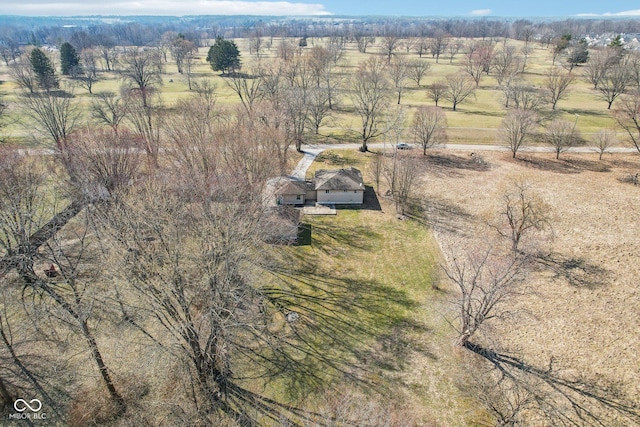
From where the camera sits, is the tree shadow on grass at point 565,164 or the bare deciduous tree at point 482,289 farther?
the tree shadow on grass at point 565,164

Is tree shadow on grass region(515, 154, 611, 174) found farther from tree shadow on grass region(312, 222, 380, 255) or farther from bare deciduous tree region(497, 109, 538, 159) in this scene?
tree shadow on grass region(312, 222, 380, 255)

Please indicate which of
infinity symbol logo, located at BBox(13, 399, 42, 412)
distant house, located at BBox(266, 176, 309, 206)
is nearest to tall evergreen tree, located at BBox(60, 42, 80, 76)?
distant house, located at BBox(266, 176, 309, 206)

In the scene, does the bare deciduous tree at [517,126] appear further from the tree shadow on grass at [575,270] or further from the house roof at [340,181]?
the house roof at [340,181]

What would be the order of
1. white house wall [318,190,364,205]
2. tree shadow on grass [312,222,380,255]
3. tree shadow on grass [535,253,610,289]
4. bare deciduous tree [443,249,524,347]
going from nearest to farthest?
bare deciduous tree [443,249,524,347] → tree shadow on grass [535,253,610,289] → tree shadow on grass [312,222,380,255] → white house wall [318,190,364,205]

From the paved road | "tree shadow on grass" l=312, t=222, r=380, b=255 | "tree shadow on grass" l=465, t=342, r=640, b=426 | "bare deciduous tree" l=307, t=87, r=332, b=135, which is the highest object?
"bare deciduous tree" l=307, t=87, r=332, b=135

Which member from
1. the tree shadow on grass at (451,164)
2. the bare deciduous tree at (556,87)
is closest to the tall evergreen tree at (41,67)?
the tree shadow on grass at (451,164)

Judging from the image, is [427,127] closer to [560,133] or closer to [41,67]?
[560,133]

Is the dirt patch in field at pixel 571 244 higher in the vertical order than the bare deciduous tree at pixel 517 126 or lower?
lower
